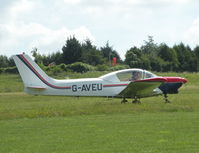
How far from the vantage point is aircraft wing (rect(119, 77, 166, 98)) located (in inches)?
730

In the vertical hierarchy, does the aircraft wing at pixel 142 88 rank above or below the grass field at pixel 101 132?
above

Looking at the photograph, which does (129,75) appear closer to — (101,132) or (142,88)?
(142,88)

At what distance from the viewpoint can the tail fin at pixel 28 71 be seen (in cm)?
1906

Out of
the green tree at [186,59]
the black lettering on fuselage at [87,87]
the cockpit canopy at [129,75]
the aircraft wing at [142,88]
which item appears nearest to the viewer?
the aircraft wing at [142,88]

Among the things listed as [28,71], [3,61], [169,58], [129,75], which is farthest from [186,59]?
[28,71]

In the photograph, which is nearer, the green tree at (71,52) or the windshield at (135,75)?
the windshield at (135,75)

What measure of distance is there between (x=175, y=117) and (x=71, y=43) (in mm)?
68557

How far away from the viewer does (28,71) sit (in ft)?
62.6

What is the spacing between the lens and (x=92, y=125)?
11.7m

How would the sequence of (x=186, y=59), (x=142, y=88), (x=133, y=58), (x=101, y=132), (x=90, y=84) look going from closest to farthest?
(x=101, y=132), (x=142, y=88), (x=90, y=84), (x=133, y=58), (x=186, y=59)

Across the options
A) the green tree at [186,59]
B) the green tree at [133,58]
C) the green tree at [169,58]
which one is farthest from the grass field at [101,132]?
the green tree at [186,59]

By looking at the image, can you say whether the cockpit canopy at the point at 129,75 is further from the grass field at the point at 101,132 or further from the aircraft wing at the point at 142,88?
the grass field at the point at 101,132

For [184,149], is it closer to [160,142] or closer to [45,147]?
[160,142]

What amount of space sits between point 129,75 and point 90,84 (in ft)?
5.70
